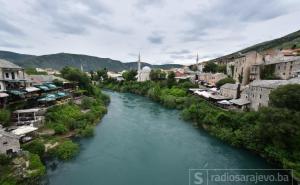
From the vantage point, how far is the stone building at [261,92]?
64.0ft

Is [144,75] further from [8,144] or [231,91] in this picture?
[8,144]

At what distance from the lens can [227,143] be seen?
60.4ft

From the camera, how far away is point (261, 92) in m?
20.8

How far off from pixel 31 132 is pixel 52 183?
20.4 ft

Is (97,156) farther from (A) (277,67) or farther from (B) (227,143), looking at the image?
(A) (277,67)

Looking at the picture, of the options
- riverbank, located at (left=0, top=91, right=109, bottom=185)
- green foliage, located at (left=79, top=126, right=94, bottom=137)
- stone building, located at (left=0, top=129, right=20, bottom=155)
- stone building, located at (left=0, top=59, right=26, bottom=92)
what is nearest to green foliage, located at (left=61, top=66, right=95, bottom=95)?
riverbank, located at (left=0, top=91, right=109, bottom=185)

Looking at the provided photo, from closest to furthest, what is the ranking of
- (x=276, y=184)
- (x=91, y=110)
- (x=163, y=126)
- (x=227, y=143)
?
(x=276, y=184) → (x=227, y=143) → (x=163, y=126) → (x=91, y=110)

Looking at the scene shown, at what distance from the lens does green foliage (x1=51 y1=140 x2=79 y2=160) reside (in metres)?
14.6

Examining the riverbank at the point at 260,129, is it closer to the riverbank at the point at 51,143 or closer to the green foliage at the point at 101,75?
the riverbank at the point at 51,143

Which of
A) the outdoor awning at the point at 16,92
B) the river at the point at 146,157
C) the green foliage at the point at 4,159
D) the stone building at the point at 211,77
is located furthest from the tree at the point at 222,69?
the green foliage at the point at 4,159

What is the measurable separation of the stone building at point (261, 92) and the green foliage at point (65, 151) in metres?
19.2

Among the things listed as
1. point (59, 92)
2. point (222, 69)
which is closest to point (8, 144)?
point (59, 92)

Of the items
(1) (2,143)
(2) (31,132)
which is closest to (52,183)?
(1) (2,143)

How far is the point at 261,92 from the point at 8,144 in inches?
922
